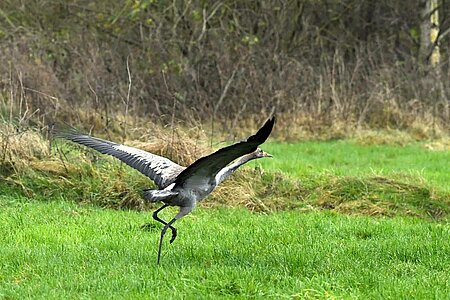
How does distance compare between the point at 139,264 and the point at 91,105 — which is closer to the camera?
the point at 139,264

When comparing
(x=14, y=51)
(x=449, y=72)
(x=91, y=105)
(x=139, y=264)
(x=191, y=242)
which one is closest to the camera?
(x=139, y=264)

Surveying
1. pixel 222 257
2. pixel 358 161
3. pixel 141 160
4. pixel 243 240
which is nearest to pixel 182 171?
pixel 141 160

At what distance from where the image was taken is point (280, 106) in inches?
693

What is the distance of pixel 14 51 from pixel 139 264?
10946mm

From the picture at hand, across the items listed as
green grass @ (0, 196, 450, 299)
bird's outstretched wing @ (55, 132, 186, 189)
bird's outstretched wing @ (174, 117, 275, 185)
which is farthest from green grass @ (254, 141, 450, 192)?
bird's outstretched wing @ (174, 117, 275, 185)

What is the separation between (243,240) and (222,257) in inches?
30.3

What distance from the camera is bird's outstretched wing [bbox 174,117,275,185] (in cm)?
579

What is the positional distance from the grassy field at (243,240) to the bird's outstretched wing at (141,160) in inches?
27.3

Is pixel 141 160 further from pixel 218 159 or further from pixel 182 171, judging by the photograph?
pixel 218 159

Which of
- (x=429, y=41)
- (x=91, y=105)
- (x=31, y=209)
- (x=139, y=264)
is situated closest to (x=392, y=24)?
(x=429, y=41)

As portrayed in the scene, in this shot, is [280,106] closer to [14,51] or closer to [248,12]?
[248,12]

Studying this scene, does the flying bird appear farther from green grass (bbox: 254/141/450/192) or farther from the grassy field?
green grass (bbox: 254/141/450/192)

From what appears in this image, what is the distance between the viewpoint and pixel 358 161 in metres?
13.8

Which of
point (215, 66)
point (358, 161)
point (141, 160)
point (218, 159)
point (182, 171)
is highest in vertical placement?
point (218, 159)
